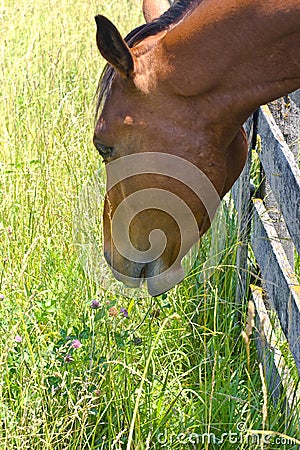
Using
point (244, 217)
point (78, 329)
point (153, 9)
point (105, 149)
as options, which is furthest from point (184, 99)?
point (244, 217)

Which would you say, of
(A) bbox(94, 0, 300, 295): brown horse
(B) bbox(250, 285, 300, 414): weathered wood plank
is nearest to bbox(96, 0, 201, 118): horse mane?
(A) bbox(94, 0, 300, 295): brown horse

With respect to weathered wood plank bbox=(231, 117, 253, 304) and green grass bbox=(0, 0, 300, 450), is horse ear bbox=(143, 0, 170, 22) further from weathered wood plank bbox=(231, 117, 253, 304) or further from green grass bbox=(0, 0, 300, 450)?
green grass bbox=(0, 0, 300, 450)

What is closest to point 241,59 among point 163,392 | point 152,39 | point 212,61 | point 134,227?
point 212,61

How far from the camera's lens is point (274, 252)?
9.99 feet

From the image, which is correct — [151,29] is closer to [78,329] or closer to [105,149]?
[105,149]

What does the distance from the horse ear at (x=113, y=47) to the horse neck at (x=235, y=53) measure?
0.13m

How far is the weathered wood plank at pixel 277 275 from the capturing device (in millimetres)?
2600

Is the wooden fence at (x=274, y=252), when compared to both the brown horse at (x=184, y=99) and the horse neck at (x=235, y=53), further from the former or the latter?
the horse neck at (x=235, y=53)

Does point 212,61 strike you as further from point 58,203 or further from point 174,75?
point 58,203

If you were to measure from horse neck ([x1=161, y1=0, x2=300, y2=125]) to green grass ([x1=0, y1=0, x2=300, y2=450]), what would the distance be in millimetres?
734

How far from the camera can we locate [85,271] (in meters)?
3.26

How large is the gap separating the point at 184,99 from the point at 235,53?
207 mm

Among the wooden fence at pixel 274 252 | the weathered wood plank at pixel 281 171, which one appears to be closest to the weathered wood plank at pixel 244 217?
the wooden fence at pixel 274 252

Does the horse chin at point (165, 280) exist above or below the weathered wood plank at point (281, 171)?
below
